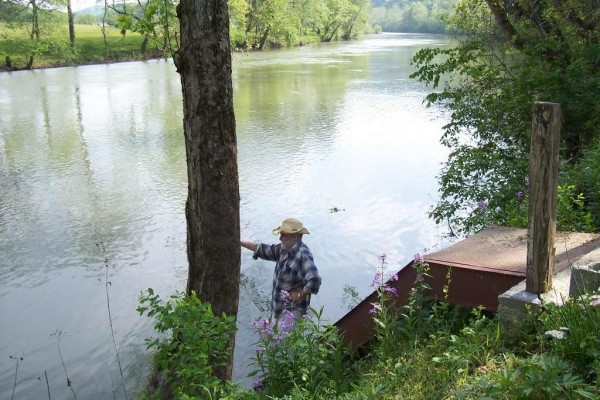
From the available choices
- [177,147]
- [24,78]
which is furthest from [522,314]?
[24,78]

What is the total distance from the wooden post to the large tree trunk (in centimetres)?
195

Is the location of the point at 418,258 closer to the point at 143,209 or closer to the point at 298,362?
the point at 298,362

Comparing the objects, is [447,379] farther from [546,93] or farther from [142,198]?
[142,198]

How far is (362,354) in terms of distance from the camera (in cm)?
468

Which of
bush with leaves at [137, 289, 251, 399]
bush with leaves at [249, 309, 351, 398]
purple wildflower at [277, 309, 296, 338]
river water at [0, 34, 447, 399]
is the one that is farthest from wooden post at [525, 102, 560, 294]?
river water at [0, 34, 447, 399]

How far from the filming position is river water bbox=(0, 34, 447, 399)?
6.35 meters

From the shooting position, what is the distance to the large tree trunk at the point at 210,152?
4.02m

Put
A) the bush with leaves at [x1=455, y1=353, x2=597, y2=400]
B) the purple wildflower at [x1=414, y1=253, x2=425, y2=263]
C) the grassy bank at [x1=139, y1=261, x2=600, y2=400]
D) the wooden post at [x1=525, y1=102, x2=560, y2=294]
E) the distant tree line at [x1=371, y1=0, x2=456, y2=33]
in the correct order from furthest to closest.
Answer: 1. the distant tree line at [x1=371, y1=0, x2=456, y2=33]
2. the purple wildflower at [x1=414, y1=253, x2=425, y2=263]
3. the wooden post at [x1=525, y1=102, x2=560, y2=294]
4. the grassy bank at [x1=139, y1=261, x2=600, y2=400]
5. the bush with leaves at [x1=455, y1=353, x2=597, y2=400]

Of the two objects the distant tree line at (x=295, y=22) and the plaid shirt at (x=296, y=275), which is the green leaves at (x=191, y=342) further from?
the distant tree line at (x=295, y=22)

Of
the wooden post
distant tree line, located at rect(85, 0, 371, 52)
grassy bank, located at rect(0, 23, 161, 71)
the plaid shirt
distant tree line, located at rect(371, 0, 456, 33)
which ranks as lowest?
the plaid shirt

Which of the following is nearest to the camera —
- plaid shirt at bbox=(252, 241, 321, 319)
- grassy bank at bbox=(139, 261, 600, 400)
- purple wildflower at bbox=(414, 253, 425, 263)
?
grassy bank at bbox=(139, 261, 600, 400)

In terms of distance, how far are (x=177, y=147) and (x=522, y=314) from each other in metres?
11.6

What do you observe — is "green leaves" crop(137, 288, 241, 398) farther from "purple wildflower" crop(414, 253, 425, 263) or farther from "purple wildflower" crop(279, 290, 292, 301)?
"purple wildflower" crop(414, 253, 425, 263)

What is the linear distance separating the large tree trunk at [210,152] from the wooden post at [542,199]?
1.95 meters
